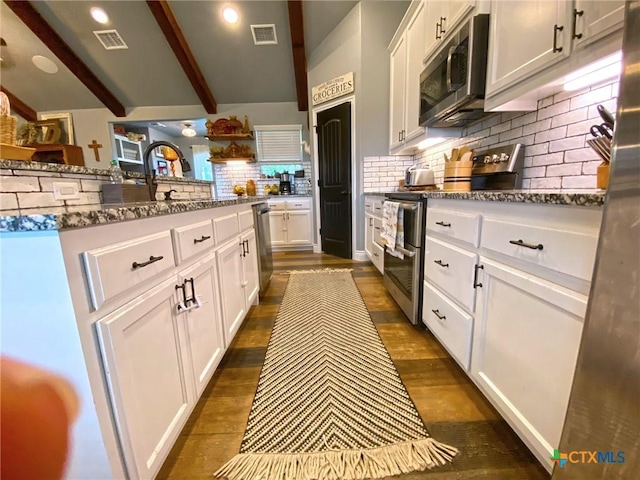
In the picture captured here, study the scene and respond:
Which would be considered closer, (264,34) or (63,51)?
(264,34)

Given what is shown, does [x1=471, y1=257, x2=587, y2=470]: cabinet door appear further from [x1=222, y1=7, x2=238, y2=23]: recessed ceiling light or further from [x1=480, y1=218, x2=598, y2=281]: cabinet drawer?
[x1=222, y1=7, x2=238, y2=23]: recessed ceiling light

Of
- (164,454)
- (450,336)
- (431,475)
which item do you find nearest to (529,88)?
(450,336)

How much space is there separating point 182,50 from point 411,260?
4351 millimetres

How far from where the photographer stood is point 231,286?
5.05ft

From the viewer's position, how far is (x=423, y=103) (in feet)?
7.32

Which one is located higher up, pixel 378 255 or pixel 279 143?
pixel 279 143

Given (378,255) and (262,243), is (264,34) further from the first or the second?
(378,255)

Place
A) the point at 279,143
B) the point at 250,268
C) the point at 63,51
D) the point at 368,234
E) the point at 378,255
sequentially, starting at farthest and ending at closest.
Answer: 1. the point at 279,143
2. the point at 63,51
3. the point at 368,234
4. the point at 378,255
5. the point at 250,268

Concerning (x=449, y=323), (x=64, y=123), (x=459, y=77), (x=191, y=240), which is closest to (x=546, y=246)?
(x=449, y=323)

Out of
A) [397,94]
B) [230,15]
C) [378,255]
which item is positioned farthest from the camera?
[230,15]

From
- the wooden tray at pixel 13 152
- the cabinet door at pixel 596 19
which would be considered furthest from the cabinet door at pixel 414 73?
the wooden tray at pixel 13 152

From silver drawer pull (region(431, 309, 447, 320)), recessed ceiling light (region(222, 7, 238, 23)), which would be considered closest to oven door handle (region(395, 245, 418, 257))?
silver drawer pull (region(431, 309, 447, 320))

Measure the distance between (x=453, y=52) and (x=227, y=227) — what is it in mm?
1808

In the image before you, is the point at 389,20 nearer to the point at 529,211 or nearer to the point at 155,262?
the point at 529,211
